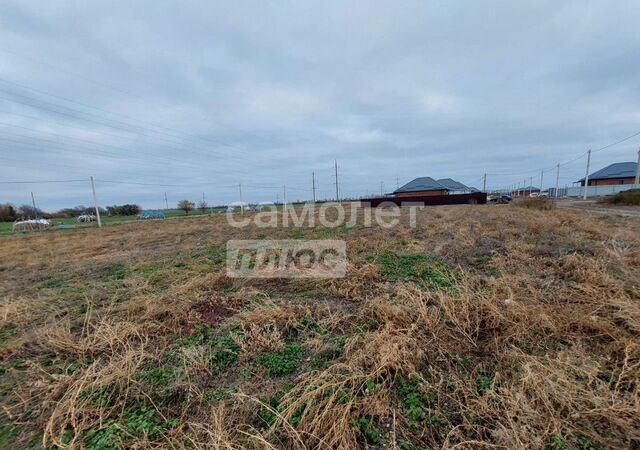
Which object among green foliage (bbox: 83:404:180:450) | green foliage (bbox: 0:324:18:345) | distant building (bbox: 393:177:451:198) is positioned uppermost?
distant building (bbox: 393:177:451:198)

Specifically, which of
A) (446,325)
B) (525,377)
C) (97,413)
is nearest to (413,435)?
(525,377)

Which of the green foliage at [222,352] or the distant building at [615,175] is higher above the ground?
the distant building at [615,175]

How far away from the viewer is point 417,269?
437 centimetres

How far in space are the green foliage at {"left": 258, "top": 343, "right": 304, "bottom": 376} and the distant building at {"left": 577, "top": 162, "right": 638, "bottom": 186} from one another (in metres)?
53.1

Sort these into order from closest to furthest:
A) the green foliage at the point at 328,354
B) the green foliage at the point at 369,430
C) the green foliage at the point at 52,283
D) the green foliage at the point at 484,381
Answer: the green foliage at the point at 369,430 → the green foliage at the point at 484,381 → the green foliage at the point at 328,354 → the green foliage at the point at 52,283

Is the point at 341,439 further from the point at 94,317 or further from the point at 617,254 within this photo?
the point at 617,254

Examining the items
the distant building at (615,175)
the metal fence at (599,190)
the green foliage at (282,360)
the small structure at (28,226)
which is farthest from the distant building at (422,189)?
the small structure at (28,226)

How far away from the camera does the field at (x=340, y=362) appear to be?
4.99 ft

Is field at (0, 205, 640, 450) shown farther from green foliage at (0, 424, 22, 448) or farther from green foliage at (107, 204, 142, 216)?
green foliage at (107, 204, 142, 216)

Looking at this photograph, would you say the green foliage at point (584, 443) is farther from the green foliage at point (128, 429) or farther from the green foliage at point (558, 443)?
the green foliage at point (128, 429)

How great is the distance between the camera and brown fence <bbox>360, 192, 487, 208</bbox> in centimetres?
2398

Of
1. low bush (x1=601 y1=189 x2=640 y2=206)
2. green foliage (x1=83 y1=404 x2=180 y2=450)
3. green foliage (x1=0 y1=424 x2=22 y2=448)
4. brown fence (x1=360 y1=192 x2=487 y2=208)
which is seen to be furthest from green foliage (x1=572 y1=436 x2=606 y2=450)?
low bush (x1=601 y1=189 x2=640 y2=206)

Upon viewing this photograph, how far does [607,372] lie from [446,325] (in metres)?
1.11

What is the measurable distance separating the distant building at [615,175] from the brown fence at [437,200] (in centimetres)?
2862
